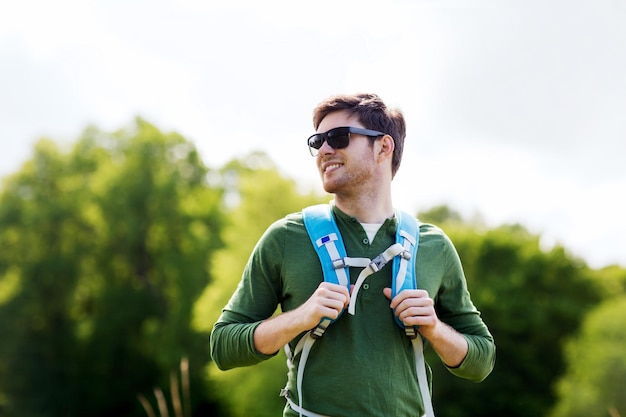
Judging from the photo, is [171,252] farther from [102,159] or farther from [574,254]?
[574,254]

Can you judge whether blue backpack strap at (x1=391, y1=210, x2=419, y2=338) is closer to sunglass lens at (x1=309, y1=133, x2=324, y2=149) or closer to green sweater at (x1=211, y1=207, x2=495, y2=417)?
green sweater at (x1=211, y1=207, x2=495, y2=417)

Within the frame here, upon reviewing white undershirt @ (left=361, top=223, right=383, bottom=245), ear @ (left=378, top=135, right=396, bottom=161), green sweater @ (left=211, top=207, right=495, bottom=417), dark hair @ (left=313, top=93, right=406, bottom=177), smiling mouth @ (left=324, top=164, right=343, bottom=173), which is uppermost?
dark hair @ (left=313, top=93, right=406, bottom=177)

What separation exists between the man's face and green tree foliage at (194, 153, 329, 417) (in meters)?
21.4

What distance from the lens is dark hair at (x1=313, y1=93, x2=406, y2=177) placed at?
108 inches

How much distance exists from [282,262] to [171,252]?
27.9 meters

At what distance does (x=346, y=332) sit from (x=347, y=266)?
0.76 feet

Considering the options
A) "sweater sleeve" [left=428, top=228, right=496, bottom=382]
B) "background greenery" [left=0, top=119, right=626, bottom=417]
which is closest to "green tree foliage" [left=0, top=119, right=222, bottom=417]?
"background greenery" [left=0, top=119, right=626, bottom=417]

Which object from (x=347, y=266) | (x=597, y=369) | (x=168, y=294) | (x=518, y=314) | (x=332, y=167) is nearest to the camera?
(x=347, y=266)

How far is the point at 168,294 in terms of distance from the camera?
30.6 meters

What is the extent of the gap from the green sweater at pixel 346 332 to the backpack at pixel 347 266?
3 cm

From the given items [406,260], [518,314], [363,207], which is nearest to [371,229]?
[363,207]

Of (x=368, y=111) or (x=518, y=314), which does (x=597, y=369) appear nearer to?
(x=518, y=314)

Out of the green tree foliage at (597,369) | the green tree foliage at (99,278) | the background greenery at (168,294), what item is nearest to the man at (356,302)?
the background greenery at (168,294)

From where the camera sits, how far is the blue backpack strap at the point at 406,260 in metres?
2.46
